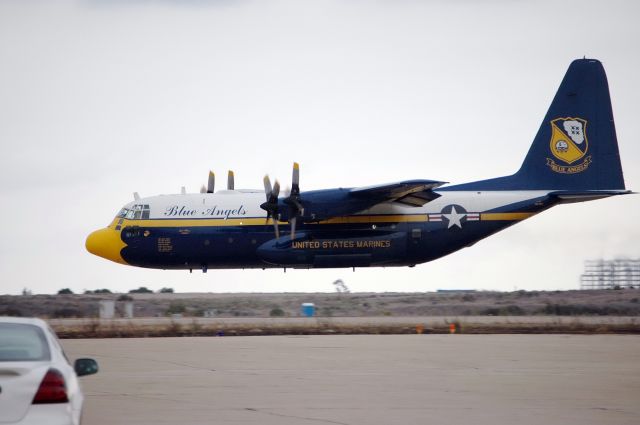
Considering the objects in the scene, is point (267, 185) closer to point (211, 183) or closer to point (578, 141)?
point (211, 183)

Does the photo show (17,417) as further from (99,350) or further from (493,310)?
(493,310)

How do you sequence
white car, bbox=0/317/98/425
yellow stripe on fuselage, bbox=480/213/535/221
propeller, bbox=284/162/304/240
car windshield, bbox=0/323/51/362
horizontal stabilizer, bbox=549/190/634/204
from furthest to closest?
1. horizontal stabilizer, bbox=549/190/634/204
2. yellow stripe on fuselage, bbox=480/213/535/221
3. propeller, bbox=284/162/304/240
4. car windshield, bbox=0/323/51/362
5. white car, bbox=0/317/98/425

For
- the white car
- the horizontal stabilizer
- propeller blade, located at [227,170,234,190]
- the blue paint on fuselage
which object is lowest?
the white car

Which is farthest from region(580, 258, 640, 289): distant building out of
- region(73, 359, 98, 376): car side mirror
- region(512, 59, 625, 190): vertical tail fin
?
region(73, 359, 98, 376): car side mirror

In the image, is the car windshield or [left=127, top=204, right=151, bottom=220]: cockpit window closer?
the car windshield

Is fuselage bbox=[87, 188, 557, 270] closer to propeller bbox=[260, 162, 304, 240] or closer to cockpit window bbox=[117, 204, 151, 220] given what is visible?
cockpit window bbox=[117, 204, 151, 220]

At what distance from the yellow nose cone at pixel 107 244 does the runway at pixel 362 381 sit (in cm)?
1331

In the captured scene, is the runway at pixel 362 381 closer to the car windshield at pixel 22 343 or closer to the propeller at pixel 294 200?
the car windshield at pixel 22 343

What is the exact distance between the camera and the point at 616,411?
1355 cm

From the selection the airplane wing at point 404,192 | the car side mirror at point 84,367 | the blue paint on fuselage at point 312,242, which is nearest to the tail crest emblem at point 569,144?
the blue paint on fuselage at point 312,242

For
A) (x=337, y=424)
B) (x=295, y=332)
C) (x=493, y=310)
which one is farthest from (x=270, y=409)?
(x=493, y=310)

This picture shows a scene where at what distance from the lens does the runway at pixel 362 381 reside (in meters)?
13.0

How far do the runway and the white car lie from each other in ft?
11.9

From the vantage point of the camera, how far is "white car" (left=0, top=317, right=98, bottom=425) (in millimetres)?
7645
